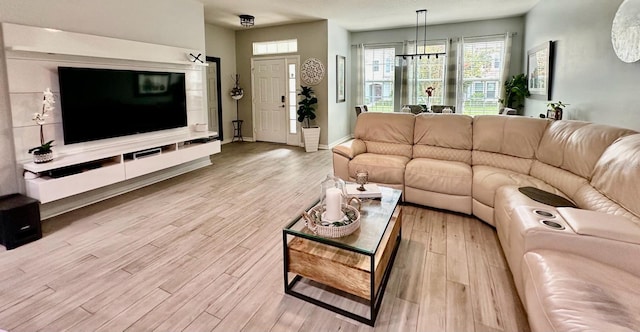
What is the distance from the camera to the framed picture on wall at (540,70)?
468 cm

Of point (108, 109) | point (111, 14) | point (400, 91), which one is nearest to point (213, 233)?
point (108, 109)

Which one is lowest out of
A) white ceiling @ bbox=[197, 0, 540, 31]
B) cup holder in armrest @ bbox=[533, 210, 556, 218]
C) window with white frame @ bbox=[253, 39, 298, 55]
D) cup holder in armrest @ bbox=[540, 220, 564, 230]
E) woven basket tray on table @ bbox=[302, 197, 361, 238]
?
woven basket tray on table @ bbox=[302, 197, 361, 238]

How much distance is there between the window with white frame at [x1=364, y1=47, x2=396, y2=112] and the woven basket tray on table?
6350 millimetres

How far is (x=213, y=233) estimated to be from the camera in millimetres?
3010

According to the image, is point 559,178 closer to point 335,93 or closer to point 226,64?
point 335,93

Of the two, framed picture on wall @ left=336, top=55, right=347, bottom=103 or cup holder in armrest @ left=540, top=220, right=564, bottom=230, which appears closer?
cup holder in armrest @ left=540, top=220, right=564, bottom=230

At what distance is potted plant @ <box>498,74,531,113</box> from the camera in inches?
236

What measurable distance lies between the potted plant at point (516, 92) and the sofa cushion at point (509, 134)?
295 cm

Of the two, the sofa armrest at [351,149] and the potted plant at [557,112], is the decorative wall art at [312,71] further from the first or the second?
the potted plant at [557,112]

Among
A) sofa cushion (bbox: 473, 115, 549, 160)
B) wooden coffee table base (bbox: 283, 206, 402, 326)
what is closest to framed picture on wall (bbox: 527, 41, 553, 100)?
sofa cushion (bbox: 473, 115, 549, 160)

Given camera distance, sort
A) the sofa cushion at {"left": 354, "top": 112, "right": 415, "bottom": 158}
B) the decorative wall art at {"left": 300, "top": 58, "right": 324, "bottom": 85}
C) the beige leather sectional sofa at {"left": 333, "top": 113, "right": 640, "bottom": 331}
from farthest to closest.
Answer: the decorative wall art at {"left": 300, "top": 58, "right": 324, "bottom": 85} → the sofa cushion at {"left": 354, "top": 112, "right": 415, "bottom": 158} → the beige leather sectional sofa at {"left": 333, "top": 113, "right": 640, "bottom": 331}

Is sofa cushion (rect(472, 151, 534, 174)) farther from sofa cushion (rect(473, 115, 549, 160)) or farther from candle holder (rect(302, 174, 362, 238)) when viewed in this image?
candle holder (rect(302, 174, 362, 238))

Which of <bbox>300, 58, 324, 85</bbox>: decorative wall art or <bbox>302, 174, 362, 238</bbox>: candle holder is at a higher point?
<bbox>300, 58, 324, 85</bbox>: decorative wall art

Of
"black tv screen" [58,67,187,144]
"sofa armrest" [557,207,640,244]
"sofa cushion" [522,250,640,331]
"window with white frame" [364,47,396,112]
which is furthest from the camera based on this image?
"window with white frame" [364,47,396,112]
